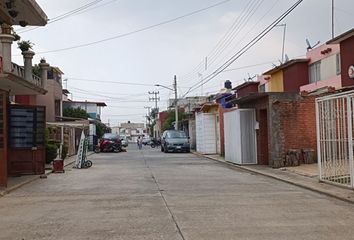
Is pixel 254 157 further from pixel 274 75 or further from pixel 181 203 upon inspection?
pixel 181 203

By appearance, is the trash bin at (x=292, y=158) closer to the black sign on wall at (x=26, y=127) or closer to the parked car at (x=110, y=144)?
the black sign on wall at (x=26, y=127)

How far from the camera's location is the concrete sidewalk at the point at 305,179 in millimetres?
14208

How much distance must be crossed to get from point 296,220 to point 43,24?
41.8 ft

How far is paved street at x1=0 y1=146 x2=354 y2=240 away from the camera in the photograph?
9445 millimetres

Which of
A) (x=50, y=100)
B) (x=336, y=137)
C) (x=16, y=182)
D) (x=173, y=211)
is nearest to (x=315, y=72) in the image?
(x=336, y=137)

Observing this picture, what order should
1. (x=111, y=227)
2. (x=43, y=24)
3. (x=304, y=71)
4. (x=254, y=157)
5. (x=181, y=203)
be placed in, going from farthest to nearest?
(x=304, y=71) → (x=254, y=157) → (x=43, y=24) → (x=181, y=203) → (x=111, y=227)

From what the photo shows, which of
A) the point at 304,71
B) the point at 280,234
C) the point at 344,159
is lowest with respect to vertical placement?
the point at 280,234

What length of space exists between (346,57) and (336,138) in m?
7.08

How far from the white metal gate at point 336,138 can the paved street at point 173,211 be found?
1247mm

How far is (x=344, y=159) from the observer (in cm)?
1554

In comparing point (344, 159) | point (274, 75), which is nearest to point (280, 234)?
point (344, 159)

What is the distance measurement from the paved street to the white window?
1301 cm

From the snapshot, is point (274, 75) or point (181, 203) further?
point (274, 75)

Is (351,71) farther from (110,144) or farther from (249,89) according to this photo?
(110,144)
